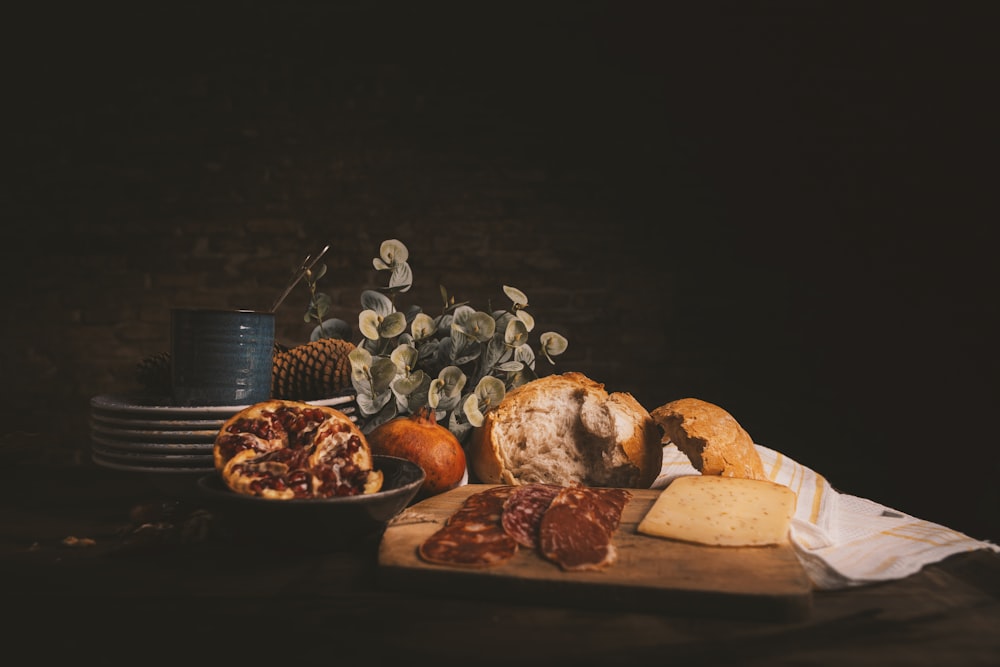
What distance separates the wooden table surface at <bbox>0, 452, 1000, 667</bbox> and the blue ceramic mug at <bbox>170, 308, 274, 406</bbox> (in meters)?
0.27

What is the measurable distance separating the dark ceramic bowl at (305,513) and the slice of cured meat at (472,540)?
9 cm

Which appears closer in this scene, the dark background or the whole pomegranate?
the whole pomegranate

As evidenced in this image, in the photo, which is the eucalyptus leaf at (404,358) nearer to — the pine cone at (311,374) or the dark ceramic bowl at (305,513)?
the pine cone at (311,374)

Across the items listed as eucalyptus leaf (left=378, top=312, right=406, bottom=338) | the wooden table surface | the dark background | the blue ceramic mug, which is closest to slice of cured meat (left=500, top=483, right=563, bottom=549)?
the wooden table surface

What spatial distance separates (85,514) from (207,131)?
3083mm

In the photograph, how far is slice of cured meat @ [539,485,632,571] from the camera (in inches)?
41.2

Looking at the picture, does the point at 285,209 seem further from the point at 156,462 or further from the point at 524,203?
the point at 156,462

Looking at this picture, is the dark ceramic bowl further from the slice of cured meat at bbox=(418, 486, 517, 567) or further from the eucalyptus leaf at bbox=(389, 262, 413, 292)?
the eucalyptus leaf at bbox=(389, 262, 413, 292)

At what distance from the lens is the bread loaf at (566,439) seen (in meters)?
1.60

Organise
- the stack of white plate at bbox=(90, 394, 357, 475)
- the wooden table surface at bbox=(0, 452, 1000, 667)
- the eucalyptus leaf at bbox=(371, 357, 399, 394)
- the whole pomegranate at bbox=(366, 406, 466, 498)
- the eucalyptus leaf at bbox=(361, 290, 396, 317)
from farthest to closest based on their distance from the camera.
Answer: the eucalyptus leaf at bbox=(361, 290, 396, 317) < the eucalyptus leaf at bbox=(371, 357, 399, 394) < the whole pomegranate at bbox=(366, 406, 466, 498) < the stack of white plate at bbox=(90, 394, 357, 475) < the wooden table surface at bbox=(0, 452, 1000, 667)

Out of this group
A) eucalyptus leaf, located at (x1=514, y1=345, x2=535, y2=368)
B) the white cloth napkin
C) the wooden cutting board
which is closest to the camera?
the wooden cutting board

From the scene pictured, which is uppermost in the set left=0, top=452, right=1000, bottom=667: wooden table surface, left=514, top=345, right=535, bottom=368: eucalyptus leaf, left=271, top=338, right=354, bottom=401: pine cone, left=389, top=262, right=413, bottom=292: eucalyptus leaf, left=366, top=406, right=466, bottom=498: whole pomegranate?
left=389, top=262, right=413, bottom=292: eucalyptus leaf

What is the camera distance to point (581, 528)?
1143 mm

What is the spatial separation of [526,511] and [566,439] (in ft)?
1.67
